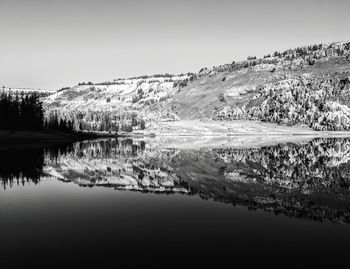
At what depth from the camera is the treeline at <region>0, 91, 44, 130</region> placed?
469ft

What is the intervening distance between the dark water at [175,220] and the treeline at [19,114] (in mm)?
104619

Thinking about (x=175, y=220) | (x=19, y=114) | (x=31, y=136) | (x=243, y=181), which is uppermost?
(x=19, y=114)

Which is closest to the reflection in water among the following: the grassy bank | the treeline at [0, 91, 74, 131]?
the grassy bank

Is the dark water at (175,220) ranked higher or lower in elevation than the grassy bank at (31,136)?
higher

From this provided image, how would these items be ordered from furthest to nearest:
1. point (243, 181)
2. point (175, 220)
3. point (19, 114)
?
point (19, 114) → point (243, 181) → point (175, 220)

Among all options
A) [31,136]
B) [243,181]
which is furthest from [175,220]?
[31,136]

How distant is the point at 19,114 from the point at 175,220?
141 m

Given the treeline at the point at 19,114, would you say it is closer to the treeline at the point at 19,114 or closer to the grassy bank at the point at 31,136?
the treeline at the point at 19,114

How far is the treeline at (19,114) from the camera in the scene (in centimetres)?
14288

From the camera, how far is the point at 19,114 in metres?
152

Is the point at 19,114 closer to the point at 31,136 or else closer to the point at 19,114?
the point at 19,114

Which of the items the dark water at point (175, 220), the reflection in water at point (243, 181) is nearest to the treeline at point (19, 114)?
the reflection in water at point (243, 181)

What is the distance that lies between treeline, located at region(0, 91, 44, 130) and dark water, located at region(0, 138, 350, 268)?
343ft

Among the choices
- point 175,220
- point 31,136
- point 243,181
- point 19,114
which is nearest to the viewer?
point 175,220
